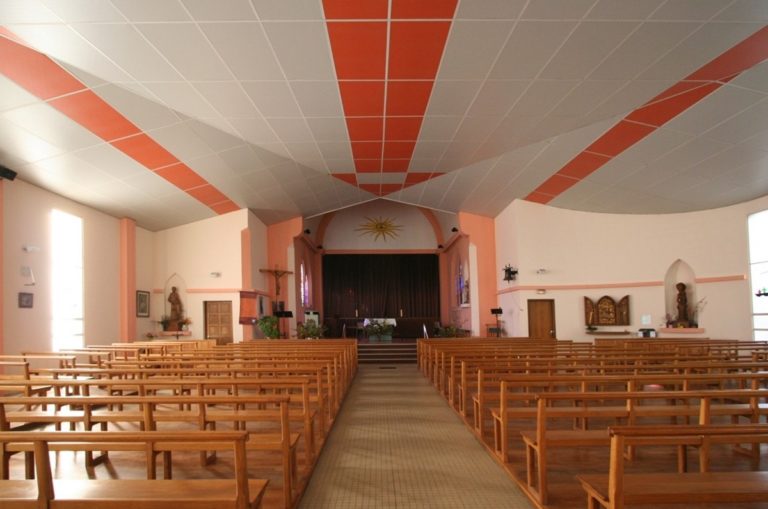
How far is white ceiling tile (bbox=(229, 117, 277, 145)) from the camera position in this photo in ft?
30.4

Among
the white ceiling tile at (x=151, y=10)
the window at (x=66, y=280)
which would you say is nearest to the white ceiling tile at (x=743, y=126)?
the white ceiling tile at (x=151, y=10)

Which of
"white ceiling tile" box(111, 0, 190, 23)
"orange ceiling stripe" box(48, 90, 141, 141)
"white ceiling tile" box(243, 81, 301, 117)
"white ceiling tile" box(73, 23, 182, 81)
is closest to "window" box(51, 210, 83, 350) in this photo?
"orange ceiling stripe" box(48, 90, 141, 141)

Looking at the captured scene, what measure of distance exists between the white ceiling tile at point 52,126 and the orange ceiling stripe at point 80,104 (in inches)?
5.2

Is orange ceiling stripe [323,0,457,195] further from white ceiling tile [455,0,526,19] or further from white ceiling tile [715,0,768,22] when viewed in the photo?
white ceiling tile [715,0,768,22]

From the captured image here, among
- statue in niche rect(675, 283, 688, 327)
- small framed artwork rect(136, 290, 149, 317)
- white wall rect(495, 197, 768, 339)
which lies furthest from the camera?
small framed artwork rect(136, 290, 149, 317)

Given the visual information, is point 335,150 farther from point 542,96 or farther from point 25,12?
point 25,12

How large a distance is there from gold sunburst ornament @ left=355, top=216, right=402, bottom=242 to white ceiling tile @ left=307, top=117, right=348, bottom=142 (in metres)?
13.2

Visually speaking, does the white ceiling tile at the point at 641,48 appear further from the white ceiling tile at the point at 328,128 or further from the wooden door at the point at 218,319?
the wooden door at the point at 218,319

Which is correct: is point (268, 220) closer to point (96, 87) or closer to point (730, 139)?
point (96, 87)

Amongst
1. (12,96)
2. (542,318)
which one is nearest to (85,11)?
(12,96)

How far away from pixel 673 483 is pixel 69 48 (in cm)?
735

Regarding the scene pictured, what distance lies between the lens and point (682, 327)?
12961 mm

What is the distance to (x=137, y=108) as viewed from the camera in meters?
8.38

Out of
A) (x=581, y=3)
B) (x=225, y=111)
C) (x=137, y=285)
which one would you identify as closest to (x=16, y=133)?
(x=225, y=111)
